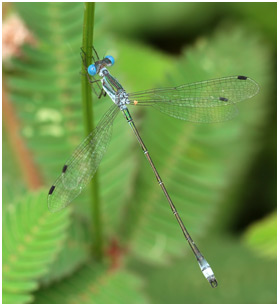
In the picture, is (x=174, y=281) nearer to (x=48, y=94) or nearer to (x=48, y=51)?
(x=48, y=94)

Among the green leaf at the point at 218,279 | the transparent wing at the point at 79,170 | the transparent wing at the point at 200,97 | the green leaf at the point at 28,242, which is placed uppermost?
the transparent wing at the point at 200,97

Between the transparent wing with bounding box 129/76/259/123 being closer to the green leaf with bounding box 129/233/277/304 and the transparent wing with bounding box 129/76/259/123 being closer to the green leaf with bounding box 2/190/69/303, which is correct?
the green leaf with bounding box 2/190/69/303

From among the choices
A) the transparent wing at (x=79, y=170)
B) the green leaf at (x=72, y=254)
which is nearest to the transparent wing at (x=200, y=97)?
the transparent wing at (x=79, y=170)

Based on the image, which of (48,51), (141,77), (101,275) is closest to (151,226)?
(101,275)

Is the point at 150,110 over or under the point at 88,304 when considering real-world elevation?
over

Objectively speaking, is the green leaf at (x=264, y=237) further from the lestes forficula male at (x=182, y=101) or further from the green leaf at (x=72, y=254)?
the green leaf at (x=72, y=254)

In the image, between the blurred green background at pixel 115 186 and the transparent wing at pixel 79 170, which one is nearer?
the transparent wing at pixel 79 170

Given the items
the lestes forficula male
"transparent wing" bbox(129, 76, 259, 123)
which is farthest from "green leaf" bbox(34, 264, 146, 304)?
"transparent wing" bbox(129, 76, 259, 123)
